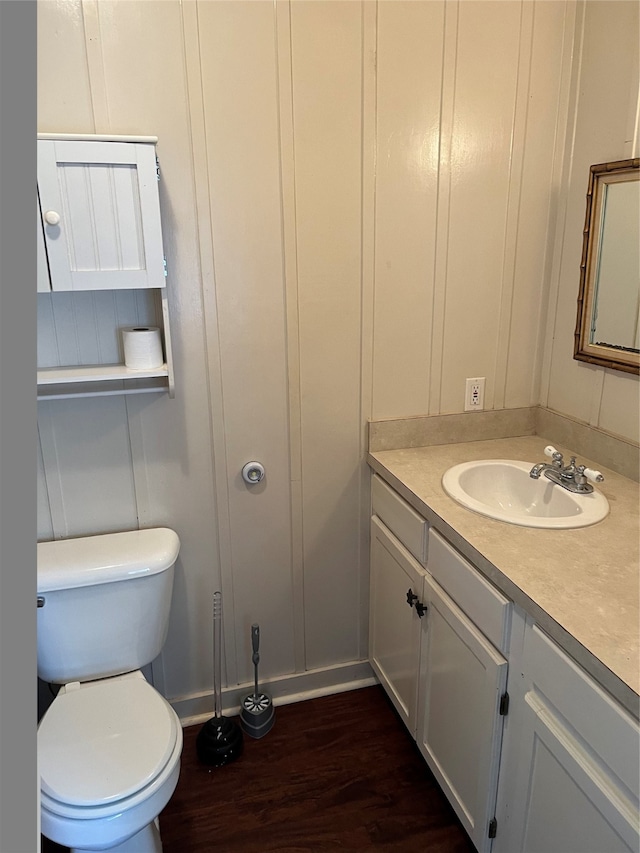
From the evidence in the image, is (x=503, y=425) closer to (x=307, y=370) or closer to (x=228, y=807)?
(x=307, y=370)

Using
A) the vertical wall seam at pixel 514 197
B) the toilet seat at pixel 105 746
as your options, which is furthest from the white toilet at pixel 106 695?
the vertical wall seam at pixel 514 197

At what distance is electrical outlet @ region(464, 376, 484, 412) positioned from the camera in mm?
2047

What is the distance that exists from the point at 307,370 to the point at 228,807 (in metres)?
1.30

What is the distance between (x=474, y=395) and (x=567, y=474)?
48 cm

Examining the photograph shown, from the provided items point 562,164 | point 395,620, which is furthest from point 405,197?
point 395,620

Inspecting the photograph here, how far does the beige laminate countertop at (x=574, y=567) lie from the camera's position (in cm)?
105

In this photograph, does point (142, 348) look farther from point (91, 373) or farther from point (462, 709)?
point (462, 709)

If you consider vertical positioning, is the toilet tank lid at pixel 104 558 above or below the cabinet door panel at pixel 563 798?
above

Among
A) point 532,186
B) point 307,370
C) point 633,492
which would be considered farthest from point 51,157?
point 633,492

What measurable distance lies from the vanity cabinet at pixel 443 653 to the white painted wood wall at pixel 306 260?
22cm

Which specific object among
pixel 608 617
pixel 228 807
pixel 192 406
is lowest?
pixel 228 807

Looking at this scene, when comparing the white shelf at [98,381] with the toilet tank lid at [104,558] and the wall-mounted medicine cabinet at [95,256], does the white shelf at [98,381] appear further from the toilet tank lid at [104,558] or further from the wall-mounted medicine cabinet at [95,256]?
the toilet tank lid at [104,558]

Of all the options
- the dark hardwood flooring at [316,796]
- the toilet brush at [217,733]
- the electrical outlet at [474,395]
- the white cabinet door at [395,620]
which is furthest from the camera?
the electrical outlet at [474,395]

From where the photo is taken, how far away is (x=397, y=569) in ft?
6.11
